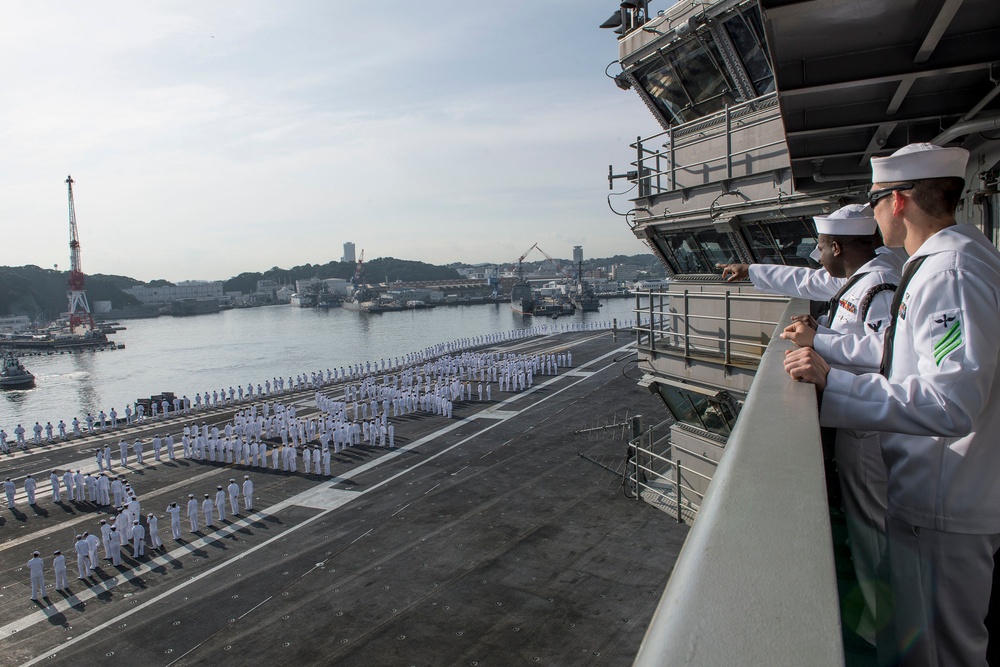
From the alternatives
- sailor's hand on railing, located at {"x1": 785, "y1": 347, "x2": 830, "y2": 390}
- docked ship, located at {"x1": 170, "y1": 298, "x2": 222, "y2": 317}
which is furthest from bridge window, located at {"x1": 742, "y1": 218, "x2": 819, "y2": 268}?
docked ship, located at {"x1": 170, "y1": 298, "x2": 222, "y2": 317}

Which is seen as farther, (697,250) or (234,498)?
(234,498)

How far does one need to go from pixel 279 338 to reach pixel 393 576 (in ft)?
297

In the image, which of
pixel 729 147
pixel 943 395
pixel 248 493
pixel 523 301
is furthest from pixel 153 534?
pixel 523 301

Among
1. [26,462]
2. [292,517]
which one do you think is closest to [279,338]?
[26,462]

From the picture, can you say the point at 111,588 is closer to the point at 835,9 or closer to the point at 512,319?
the point at 835,9

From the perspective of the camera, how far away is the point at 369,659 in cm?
872

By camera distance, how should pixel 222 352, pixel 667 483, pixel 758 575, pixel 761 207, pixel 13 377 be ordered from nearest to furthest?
pixel 758 575 < pixel 761 207 < pixel 667 483 < pixel 13 377 < pixel 222 352

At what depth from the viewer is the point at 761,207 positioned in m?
10.6

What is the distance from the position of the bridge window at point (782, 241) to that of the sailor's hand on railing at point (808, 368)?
9.33 metres

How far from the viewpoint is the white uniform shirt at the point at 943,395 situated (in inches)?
65.5

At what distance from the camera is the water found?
53500 mm

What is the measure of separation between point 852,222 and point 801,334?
1.29 metres

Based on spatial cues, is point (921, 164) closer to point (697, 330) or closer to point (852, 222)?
point (852, 222)

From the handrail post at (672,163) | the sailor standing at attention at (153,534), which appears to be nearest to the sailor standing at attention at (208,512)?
the sailor standing at attention at (153,534)
